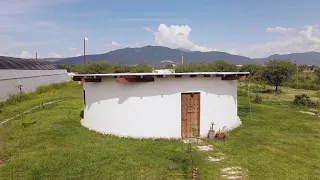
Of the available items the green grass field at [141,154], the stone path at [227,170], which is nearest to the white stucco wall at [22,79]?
the green grass field at [141,154]

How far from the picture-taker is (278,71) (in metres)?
34.5

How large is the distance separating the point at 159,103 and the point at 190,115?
4.91 feet

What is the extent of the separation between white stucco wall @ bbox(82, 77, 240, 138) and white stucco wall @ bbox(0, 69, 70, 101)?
45.6 feet

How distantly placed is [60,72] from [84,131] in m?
34.2

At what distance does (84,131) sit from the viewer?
507 inches

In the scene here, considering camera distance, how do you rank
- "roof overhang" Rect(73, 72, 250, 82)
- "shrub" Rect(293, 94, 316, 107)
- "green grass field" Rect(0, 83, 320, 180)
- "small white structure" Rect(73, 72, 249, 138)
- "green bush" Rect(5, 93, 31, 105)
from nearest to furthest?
"green grass field" Rect(0, 83, 320, 180) < "roof overhang" Rect(73, 72, 250, 82) < "small white structure" Rect(73, 72, 249, 138) < "green bush" Rect(5, 93, 31, 105) < "shrub" Rect(293, 94, 316, 107)

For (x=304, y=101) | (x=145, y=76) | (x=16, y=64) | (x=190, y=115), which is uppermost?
(x=16, y=64)

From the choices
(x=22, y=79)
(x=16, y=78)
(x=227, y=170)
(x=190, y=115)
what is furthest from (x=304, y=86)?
(x=227, y=170)

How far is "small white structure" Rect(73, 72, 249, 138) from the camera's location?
37.9ft

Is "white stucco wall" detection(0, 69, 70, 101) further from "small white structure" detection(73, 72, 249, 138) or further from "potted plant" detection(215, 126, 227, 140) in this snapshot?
"potted plant" detection(215, 126, 227, 140)

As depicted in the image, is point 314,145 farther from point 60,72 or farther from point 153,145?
point 60,72

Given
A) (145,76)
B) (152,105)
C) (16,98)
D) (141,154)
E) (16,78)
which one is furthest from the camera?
(16,78)

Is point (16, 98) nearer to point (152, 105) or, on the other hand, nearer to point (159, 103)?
point (152, 105)

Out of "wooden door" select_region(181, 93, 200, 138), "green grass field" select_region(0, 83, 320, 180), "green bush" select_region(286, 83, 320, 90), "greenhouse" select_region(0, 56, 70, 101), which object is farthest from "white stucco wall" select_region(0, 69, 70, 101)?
"green bush" select_region(286, 83, 320, 90)
